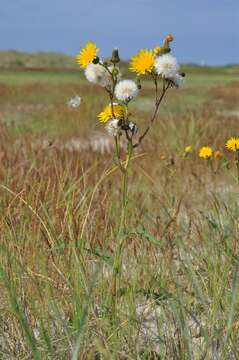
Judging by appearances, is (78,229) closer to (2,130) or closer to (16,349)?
(16,349)

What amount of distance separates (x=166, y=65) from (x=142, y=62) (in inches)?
3.3

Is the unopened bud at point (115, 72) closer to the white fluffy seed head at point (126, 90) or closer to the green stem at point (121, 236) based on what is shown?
the white fluffy seed head at point (126, 90)

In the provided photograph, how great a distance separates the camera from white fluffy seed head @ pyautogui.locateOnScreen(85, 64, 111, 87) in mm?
1715

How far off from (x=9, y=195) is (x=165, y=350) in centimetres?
165

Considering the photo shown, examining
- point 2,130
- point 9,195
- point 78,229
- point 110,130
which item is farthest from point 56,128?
point 110,130

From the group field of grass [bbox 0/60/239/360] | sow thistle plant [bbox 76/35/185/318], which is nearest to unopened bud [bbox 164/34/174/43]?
sow thistle plant [bbox 76/35/185/318]

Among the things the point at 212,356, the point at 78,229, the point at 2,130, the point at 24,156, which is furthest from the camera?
the point at 2,130

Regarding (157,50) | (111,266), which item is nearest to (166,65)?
(157,50)

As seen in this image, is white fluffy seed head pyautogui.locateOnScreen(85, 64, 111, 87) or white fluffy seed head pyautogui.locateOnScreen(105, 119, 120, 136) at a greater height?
white fluffy seed head pyautogui.locateOnScreen(85, 64, 111, 87)

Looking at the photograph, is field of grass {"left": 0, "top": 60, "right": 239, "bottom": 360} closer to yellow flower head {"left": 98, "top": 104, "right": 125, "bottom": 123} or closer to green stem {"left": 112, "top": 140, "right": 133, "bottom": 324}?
green stem {"left": 112, "top": 140, "right": 133, "bottom": 324}

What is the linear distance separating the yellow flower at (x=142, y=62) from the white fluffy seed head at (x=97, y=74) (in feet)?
0.25

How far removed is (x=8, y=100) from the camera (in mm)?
15562

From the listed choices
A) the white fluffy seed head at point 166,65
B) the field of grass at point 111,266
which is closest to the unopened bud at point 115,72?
the white fluffy seed head at point 166,65

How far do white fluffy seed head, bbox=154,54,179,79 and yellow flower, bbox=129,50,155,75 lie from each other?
0.10ft
